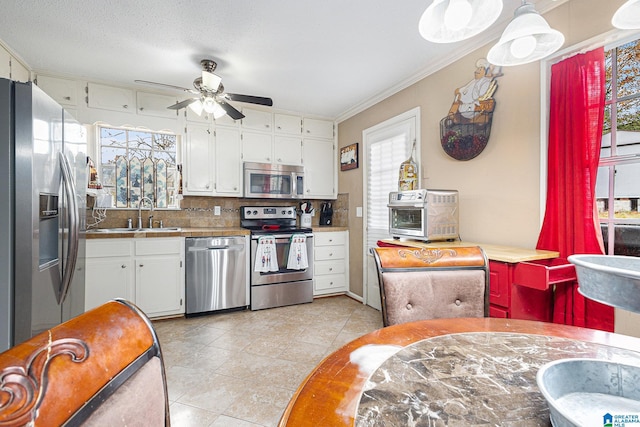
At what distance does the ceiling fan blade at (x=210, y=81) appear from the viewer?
2.55m

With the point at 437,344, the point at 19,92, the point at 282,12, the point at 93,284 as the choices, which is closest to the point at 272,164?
the point at 282,12

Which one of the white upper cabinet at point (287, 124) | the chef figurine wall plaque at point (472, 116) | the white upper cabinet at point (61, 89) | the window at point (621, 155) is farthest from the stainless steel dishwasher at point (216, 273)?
the window at point (621, 155)

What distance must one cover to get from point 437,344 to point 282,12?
7.55 feet

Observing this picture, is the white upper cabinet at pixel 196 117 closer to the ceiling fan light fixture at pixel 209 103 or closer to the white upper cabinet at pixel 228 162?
the white upper cabinet at pixel 228 162

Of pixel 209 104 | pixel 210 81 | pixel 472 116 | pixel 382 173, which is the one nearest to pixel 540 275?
pixel 472 116

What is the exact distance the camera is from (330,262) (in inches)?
164

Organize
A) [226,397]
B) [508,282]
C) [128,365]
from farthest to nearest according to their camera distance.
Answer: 1. [226,397]
2. [508,282]
3. [128,365]

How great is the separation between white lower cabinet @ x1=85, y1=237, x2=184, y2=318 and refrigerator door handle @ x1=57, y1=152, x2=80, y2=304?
4.33 ft

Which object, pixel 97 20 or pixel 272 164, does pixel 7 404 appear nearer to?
pixel 97 20

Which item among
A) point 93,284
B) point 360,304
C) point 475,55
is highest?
point 475,55

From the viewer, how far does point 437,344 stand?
2.79 feet

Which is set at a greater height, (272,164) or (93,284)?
(272,164)

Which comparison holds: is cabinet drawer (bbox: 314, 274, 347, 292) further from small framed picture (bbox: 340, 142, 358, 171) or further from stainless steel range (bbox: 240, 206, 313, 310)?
small framed picture (bbox: 340, 142, 358, 171)

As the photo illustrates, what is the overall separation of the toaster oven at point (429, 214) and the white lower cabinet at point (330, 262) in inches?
62.2
